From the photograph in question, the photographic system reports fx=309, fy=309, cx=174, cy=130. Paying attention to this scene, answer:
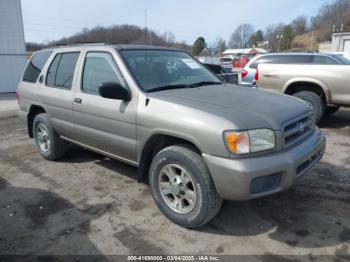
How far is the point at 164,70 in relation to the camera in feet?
12.5

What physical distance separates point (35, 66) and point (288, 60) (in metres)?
6.08

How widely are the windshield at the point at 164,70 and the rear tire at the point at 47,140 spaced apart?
197cm

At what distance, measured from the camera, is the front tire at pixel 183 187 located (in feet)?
9.20

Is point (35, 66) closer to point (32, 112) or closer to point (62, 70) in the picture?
point (32, 112)

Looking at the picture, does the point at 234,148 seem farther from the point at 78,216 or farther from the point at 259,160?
the point at 78,216

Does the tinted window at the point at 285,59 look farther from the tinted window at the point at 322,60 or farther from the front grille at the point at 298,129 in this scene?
the front grille at the point at 298,129

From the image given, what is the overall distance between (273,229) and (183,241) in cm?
92

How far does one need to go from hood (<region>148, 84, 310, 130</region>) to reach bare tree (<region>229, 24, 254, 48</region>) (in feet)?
330

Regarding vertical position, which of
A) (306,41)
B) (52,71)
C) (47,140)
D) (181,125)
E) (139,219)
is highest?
(306,41)

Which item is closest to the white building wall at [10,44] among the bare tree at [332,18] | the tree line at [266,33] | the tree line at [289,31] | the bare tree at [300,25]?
the tree line at [266,33]

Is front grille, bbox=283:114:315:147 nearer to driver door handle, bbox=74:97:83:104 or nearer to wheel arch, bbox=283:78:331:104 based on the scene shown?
driver door handle, bbox=74:97:83:104

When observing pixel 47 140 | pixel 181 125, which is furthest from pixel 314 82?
pixel 47 140

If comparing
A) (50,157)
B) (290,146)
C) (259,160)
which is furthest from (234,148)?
(50,157)

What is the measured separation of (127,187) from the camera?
4.06m
